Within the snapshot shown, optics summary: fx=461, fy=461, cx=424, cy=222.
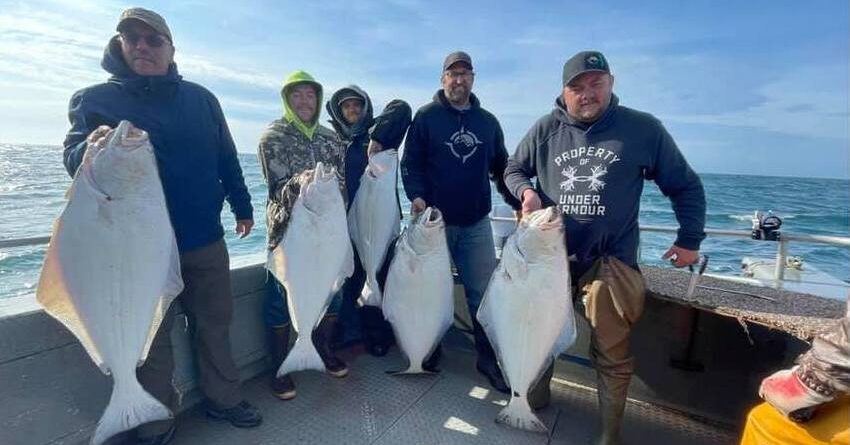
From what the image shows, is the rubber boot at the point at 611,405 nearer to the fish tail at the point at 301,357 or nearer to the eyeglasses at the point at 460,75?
the fish tail at the point at 301,357

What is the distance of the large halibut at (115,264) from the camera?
85.0 inches

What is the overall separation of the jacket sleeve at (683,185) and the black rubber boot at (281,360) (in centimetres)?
283

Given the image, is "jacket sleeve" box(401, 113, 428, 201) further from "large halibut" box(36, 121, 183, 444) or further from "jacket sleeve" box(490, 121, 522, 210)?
"large halibut" box(36, 121, 183, 444)

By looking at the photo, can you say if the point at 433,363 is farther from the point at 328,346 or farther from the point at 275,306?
the point at 275,306

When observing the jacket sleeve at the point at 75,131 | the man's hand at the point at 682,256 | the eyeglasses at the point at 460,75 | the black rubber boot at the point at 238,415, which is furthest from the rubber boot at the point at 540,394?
the jacket sleeve at the point at 75,131

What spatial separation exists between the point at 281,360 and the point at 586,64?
299 centimetres

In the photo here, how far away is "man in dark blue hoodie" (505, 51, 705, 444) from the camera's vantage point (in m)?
2.88

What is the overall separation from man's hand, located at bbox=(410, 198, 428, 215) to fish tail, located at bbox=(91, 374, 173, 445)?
1.96 metres

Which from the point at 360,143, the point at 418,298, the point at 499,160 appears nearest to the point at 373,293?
the point at 418,298

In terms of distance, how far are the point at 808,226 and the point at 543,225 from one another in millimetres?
18536

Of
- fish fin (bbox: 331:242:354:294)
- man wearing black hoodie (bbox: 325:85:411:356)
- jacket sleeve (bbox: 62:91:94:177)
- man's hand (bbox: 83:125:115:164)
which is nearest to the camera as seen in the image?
man's hand (bbox: 83:125:115:164)

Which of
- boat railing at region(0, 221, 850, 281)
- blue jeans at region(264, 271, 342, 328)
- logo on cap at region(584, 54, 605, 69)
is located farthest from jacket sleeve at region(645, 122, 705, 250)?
blue jeans at region(264, 271, 342, 328)

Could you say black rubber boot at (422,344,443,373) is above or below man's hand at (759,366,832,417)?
below

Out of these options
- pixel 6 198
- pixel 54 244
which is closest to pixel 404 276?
pixel 54 244
